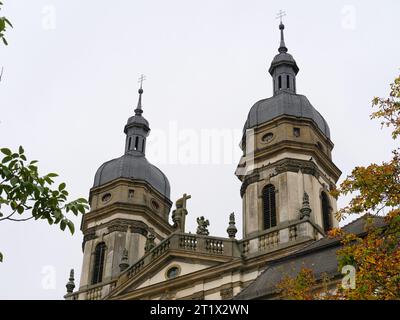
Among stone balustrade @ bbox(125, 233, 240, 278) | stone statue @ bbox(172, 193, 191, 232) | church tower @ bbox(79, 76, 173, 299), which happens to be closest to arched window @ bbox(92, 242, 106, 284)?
church tower @ bbox(79, 76, 173, 299)

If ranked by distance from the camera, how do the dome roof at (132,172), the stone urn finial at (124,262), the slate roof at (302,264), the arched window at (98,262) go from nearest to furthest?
the slate roof at (302,264), the stone urn finial at (124,262), the arched window at (98,262), the dome roof at (132,172)

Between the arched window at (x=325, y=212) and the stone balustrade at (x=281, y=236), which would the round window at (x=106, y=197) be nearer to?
the stone balustrade at (x=281, y=236)

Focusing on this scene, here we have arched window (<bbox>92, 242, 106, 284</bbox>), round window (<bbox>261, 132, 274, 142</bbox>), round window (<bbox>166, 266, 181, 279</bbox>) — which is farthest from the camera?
arched window (<bbox>92, 242, 106, 284</bbox>)

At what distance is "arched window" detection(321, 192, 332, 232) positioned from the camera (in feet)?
117

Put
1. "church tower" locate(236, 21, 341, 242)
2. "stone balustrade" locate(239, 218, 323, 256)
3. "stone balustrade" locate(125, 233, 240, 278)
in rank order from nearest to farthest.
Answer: "stone balustrade" locate(239, 218, 323, 256)
"stone balustrade" locate(125, 233, 240, 278)
"church tower" locate(236, 21, 341, 242)

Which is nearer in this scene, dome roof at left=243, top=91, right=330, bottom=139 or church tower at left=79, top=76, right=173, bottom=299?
dome roof at left=243, top=91, right=330, bottom=139

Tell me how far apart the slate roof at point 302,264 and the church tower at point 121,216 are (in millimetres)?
12900

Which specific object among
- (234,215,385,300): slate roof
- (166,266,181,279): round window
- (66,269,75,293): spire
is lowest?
(234,215,385,300): slate roof

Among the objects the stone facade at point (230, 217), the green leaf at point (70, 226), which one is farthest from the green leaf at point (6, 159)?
the stone facade at point (230, 217)

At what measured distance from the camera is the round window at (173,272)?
34000 mm

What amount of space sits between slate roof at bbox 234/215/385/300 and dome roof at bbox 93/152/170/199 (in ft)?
57.4

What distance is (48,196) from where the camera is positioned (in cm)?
1045

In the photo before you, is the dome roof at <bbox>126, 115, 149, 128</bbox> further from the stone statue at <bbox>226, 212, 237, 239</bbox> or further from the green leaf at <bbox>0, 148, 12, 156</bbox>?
the green leaf at <bbox>0, 148, 12, 156</bbox>
